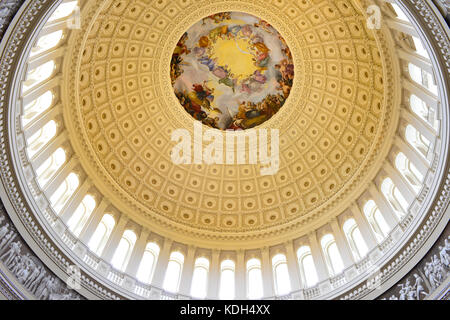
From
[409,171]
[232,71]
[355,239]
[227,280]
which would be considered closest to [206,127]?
[232,71]

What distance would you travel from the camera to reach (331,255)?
2305cm

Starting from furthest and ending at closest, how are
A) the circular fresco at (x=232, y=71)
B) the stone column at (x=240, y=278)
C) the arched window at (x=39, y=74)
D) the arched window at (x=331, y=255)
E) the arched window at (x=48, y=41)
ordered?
the circular fresco at (x=232, y=71), the stone column at (x=240, y=278), the arched window at (x=331, y=255), the arched window at (x=39, y=74), the arched window at (x=48, y=41)

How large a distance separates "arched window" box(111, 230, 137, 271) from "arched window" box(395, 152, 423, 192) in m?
14.6

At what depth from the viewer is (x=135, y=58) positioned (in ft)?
90.6

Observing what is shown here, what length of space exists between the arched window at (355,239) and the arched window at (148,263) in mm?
10521

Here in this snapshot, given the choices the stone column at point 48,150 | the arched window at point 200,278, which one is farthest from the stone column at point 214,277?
the stone column at point 48,150

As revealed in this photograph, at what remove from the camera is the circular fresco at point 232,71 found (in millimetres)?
28656

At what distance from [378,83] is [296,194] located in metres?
8.53

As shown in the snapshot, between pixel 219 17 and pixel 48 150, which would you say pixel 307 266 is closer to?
pixel 48 150

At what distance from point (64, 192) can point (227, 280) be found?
9.93m

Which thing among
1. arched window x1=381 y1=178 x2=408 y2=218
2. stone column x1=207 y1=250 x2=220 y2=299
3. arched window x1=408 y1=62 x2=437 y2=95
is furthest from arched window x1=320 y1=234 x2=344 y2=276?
arched window x1=408 y1=62 x2=437 y2=95

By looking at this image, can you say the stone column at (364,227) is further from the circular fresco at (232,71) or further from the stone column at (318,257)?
the circular fresco at (232,71)
